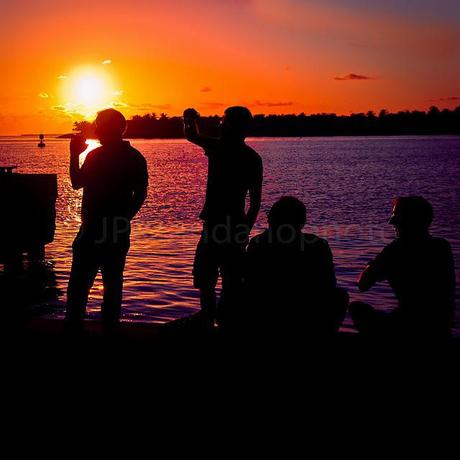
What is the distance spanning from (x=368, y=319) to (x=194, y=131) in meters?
2.34

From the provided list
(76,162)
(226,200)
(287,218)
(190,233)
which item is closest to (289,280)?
(287,218)

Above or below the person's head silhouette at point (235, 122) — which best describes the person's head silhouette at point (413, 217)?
below

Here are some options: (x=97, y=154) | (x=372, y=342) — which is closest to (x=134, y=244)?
(x=97, y=154)

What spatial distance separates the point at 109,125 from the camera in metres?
5.84

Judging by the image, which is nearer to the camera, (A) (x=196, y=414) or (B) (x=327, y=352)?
(A) (x=196, y=414)

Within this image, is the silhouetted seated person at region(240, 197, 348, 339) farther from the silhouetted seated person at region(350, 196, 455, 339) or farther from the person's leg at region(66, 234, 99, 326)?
the person's leg at region(66, 234, 99, 326)

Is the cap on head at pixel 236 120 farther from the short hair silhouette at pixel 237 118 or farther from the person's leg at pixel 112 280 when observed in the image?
the person's leg at pixel 112 280

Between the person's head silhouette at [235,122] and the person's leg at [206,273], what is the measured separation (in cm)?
101

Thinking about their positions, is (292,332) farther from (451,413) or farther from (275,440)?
(451,413)

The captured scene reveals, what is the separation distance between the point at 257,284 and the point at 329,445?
1.24 meters

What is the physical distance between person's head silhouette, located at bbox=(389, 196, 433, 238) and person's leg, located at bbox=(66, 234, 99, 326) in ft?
9.21

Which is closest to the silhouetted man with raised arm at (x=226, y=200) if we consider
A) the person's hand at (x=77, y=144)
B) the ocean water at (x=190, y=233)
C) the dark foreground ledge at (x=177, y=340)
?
the dark foreground ledge at (x=177, y=340)

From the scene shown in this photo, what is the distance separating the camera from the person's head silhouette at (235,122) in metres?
5.95

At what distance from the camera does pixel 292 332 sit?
4.84 m
